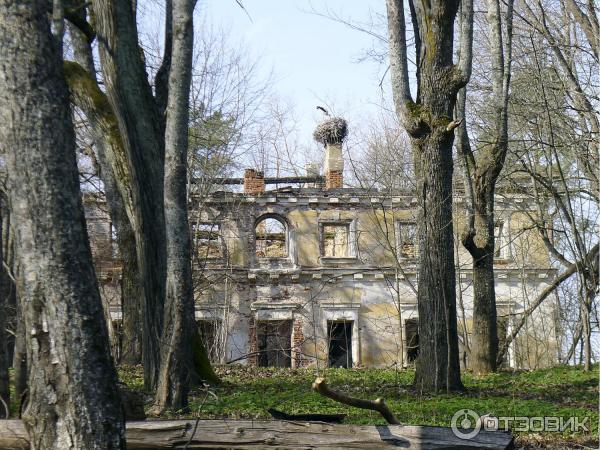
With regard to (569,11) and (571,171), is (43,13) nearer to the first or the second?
(569,11)

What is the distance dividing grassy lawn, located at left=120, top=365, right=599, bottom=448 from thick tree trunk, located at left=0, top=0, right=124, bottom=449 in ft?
5.07

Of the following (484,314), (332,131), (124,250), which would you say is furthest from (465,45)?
(332,131)

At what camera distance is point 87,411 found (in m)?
5.28

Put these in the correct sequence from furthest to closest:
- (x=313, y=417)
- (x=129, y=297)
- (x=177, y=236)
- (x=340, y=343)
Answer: (x=340, y=343) < (x=129, y=297) < (x=177, y=236) < (x=313, y=417)

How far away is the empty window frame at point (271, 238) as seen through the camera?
3094 cm

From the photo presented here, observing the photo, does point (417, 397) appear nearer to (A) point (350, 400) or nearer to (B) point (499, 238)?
(A) point (350, 400)

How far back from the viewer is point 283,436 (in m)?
6.78

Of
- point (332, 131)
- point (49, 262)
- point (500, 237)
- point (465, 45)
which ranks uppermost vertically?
point (332, 131)

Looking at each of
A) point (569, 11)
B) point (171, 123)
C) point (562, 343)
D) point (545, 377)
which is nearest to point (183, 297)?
point (171, 123)

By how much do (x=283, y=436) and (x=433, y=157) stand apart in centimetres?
549

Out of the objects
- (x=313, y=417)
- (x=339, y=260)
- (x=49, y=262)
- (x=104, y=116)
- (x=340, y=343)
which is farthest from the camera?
(x=340, y=343)

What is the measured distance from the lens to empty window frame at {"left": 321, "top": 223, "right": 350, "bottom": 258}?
1218 inches

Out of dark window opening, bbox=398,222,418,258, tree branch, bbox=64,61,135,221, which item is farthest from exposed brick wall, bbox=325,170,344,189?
tree branch, bbox=64,61,135,221

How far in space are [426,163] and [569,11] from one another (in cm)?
808
